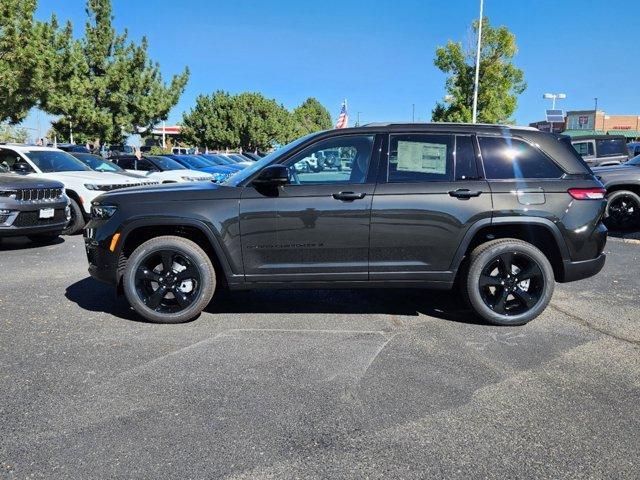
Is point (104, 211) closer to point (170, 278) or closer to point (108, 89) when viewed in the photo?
point (170, 278)

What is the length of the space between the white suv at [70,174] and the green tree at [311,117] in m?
64.2

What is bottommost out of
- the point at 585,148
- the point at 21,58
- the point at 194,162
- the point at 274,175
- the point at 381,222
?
the point at 381,222

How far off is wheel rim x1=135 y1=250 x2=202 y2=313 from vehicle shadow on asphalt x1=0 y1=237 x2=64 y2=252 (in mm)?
5124

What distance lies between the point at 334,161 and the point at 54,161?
8.22 meters

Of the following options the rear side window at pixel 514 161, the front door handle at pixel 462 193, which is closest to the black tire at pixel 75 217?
the front door handle at pixel 462 193

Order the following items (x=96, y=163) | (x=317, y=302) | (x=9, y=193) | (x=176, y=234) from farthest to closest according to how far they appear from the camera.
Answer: (x=96, y=163)
(x=9, y=193)
(x=317, y=302)
(x=176, y=234)

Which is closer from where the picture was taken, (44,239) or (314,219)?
(314,219)

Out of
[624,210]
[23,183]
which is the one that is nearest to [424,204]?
[23,183]

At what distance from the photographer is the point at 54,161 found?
10.7 meters

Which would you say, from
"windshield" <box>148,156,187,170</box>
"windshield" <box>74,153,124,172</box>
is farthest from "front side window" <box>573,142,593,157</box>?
"windshield" <box>74,153,124,172</box>

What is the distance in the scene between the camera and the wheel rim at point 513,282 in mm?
4723

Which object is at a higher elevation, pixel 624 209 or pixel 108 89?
pixel 108 89

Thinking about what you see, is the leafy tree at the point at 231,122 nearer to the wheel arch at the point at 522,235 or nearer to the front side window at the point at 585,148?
the front side window at the point at 585,148

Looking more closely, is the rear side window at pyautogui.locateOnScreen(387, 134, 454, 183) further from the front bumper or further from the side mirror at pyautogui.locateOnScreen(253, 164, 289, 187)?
the front bumper
